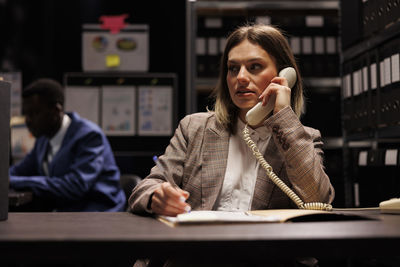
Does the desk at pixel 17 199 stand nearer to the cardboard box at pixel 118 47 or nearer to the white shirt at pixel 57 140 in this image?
the white shirt at pixel 57 140

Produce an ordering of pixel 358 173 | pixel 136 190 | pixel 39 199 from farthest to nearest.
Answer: pixel 39 199 < pixel 358 173 < pixel 136 190

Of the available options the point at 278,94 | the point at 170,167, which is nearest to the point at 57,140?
the point at 170,167

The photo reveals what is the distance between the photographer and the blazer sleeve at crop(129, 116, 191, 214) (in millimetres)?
1276

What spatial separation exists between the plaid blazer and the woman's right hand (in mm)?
73

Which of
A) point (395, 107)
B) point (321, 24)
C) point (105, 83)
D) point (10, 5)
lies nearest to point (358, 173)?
point (395, 107)

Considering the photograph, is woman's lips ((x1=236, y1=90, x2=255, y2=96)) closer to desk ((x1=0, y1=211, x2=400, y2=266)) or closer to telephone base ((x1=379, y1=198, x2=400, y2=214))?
telephone base ((x1=379, y1=198, x2=400, y2=214))

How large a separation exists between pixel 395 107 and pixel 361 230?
1271 millimetres

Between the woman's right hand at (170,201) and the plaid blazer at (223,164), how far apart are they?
0.07 metres

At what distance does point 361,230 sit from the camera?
789mm

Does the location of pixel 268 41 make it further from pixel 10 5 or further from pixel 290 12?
pixel 10 5

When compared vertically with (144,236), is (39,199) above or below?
below

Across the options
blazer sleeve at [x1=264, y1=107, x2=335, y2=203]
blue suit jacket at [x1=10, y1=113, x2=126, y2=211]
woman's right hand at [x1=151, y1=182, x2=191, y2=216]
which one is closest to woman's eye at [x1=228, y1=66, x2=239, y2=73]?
blazer sleeve at [x1=264, y1=107, x2=335, y2=203]

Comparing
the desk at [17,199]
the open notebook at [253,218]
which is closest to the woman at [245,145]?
the open notebook at [253,218]

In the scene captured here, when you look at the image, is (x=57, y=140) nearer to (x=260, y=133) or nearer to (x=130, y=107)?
(x=130, y=107)
